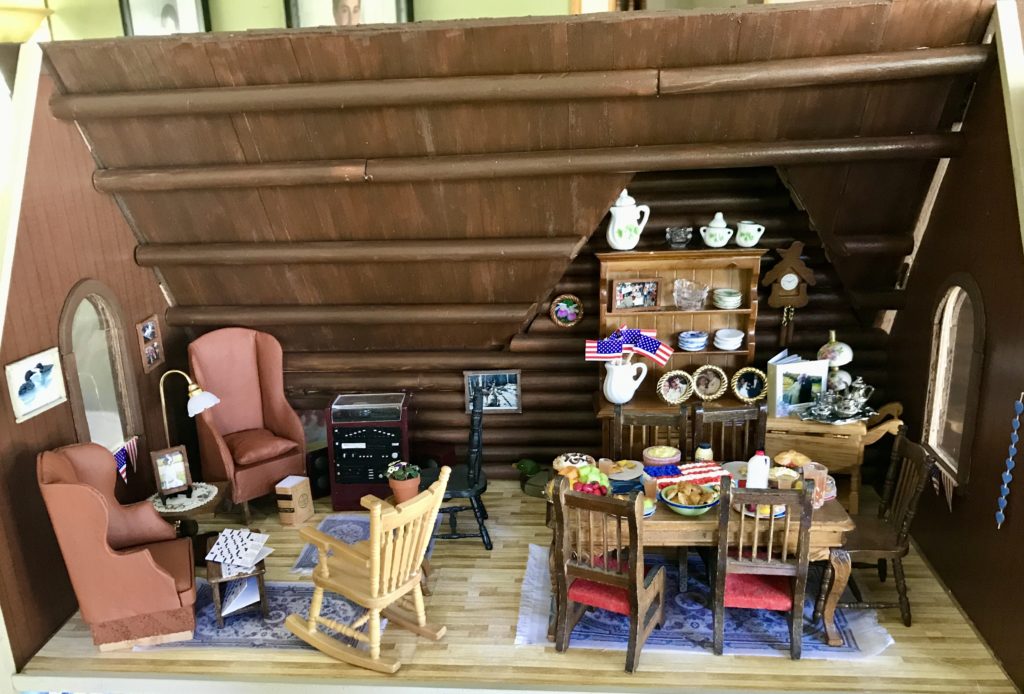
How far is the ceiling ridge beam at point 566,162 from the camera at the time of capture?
5152 mm

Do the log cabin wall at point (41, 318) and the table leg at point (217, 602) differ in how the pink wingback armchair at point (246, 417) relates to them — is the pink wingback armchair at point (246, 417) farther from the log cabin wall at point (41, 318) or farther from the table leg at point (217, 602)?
the table leg at point (217, 602)

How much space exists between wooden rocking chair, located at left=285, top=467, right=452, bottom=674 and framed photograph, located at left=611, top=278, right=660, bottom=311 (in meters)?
2.47

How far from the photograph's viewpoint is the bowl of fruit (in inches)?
181

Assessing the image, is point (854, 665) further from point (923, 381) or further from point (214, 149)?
point (214, 149)

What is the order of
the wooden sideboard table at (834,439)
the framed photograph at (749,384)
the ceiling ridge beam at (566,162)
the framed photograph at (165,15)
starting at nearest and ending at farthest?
the ceiling ridge beam at (566,162), the framed photograph at (165,15), the wooden sideboard table at (834,439), the framed photograph at (749,384)

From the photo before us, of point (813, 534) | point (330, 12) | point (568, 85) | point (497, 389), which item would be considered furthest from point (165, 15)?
point (813, 534)

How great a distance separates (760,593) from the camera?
14.9 feet

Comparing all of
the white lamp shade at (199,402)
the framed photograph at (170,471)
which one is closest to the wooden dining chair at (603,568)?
the white lamp shade at (199,402)

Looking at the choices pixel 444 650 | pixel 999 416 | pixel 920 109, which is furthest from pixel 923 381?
pixel 444 650

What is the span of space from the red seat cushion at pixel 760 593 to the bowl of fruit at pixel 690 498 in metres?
0.45

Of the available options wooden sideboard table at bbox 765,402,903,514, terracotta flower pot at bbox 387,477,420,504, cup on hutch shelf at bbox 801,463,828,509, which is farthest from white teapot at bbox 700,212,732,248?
terracotta flower pot at bbox 387,477,420,504

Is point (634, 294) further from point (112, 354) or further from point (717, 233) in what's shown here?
point (112, 354)

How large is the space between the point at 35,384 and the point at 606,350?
162 inches

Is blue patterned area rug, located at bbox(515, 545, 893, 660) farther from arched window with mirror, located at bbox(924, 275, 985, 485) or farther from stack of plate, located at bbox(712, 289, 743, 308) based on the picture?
stack of plate, located at bbox(712, 289, 743, 308)
